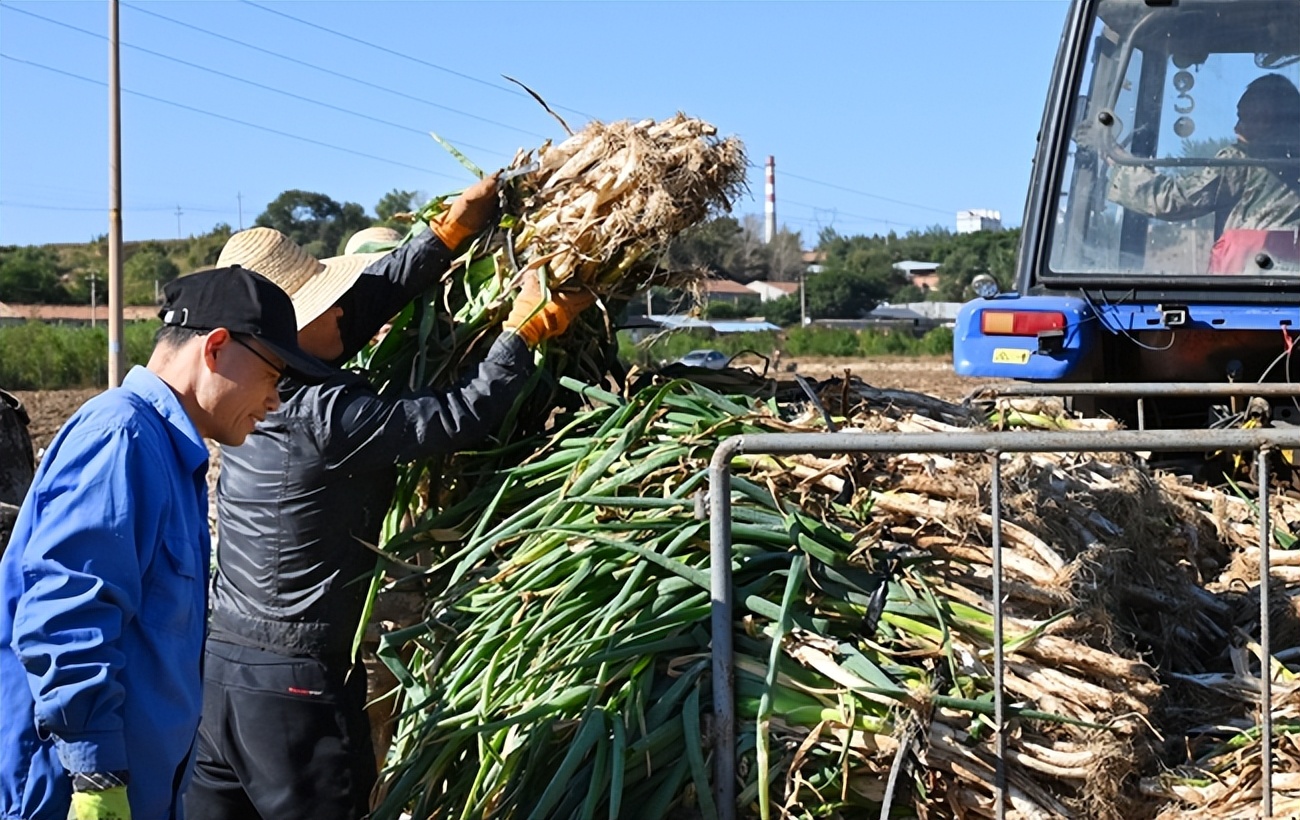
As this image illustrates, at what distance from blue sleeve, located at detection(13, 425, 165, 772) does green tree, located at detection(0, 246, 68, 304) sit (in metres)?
60.3

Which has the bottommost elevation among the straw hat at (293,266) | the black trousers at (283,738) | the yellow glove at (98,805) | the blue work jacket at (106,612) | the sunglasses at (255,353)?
the black trousers at (283,738)

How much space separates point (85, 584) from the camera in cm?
205

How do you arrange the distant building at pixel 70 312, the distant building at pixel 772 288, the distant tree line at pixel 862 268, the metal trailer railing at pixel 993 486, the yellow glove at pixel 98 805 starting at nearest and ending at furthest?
the yellow glove at pixel 98 805 → the metal trailer railing at pixel 993 486 → the distant building at pixel 70 312 → the distant tree line at pixel 862 268 → the distant building at pixel 772 288

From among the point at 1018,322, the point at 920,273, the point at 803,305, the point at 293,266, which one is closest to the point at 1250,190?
the point at 1018,322

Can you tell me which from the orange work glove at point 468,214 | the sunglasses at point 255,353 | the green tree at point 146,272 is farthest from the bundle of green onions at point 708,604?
the green tree at point 146,272

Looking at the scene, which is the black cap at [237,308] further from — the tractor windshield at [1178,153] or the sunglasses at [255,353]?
the tractor windshield at [1178,153]

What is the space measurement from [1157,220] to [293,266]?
3.11 metres

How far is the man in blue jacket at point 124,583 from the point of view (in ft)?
6.67

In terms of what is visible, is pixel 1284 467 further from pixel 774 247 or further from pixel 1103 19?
pixel 774 247

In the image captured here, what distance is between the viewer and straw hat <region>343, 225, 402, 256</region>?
13.5ft

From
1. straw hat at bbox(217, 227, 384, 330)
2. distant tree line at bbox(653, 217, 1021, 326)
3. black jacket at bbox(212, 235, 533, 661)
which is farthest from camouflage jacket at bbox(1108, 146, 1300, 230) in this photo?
distant tree line at bbox(653, 217, 1021, 326)

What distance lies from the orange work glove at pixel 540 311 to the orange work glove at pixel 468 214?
27cm

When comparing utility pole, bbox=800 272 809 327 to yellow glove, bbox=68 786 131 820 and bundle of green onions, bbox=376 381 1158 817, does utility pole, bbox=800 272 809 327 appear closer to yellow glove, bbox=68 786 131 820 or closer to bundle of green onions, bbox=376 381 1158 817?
bundle of green onions, bbox=376 381 1158 817

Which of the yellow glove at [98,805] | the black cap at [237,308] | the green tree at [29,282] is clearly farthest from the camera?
the green tree at [29,282]
